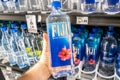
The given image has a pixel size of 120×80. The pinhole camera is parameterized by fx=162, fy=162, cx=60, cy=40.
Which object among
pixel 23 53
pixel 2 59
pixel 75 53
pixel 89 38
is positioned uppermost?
pixel 89 38

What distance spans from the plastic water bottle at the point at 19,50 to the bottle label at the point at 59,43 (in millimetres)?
643

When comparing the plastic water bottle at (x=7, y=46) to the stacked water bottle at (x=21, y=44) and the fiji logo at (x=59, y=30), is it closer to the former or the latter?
the stacked water bottle at (x=21, y=44)

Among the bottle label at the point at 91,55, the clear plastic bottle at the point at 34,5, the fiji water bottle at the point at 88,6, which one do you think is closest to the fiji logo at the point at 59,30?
the fiji water bottle at the point at 88,6

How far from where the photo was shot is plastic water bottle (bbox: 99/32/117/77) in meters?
1.05

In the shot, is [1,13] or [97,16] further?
[1,13]

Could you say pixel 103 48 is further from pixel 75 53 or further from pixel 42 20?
pixel 42 20

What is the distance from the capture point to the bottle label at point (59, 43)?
3.01ft

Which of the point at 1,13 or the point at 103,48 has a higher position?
the point at 1,13

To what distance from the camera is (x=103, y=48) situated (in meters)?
1.07

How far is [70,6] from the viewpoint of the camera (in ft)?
3.58

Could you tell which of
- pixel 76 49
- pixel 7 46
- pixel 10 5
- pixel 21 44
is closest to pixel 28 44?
pixel 21 44

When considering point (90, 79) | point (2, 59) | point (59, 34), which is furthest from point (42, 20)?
point (2, 59)

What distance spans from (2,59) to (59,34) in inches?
41.8

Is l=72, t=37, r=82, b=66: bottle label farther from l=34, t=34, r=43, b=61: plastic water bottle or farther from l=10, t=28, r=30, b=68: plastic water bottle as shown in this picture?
l=10, t=28, r=30, b=68: plastic water bottle
